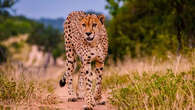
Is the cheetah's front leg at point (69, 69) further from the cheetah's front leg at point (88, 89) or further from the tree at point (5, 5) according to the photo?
the tree at point (5, 5)

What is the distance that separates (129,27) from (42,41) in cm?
3801

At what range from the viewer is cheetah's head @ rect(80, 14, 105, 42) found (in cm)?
498

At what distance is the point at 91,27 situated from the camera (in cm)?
498

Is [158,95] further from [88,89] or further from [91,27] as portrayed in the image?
[91,27]

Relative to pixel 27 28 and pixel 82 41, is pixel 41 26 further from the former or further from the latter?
pixel 82 41

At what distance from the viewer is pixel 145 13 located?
17750 millimetres

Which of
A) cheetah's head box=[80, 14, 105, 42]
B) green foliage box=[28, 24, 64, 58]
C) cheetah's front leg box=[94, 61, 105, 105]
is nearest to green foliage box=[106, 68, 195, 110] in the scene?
cheetah's front leg box=[94, 61, 105, 105]

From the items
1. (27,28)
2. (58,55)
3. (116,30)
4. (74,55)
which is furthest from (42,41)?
(74,55)

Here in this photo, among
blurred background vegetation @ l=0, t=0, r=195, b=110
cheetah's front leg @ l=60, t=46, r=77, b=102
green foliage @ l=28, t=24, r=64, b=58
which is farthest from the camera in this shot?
green foliage @ l=28, t=24, r=64, b=58

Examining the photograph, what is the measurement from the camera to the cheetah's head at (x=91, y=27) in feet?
16.3

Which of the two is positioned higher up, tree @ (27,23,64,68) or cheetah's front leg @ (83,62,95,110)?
tree @ (27,23,64,68)

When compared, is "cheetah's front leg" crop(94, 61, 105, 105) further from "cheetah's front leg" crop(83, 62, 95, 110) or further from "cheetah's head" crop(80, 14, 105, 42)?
"cheetah's head" crop(80, 14, 105, 42)

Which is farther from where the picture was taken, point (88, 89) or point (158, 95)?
point (88, 89)

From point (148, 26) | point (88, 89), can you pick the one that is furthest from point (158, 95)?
point (148, 26)
